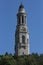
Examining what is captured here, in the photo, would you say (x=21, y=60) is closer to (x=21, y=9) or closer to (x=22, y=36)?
(x=22, y=36)

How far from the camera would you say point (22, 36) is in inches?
7475

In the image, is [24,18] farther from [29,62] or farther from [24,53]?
[29,62]

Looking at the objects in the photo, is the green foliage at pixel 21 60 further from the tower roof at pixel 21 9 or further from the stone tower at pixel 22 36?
the tower roof at pixel 21 9

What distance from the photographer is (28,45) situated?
19088cm

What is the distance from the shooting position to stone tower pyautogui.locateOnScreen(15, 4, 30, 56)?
190m

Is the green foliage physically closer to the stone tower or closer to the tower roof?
the stone tower

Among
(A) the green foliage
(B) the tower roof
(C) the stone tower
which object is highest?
(B) the tower roof

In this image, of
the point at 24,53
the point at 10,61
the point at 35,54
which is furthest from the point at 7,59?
the point at 24,53

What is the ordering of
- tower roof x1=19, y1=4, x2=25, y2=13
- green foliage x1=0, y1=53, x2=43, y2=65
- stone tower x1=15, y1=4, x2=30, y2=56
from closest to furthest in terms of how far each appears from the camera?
1. green foliage x1=0, y1=53, x2=43, y2=65
2. stone tower x1=15, y1=4, x2=30, y2=56
3. tower roof x1=19, y1=4, x2=25, y2=13

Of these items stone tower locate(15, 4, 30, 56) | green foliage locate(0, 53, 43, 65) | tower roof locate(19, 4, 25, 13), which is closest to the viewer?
green foliage locate(0, 53, 43, 65)

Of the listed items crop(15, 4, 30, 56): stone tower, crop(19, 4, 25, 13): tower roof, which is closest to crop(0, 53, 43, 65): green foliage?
crop(15, 4, 30, 56): stone tower

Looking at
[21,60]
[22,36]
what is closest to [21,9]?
[22,36]

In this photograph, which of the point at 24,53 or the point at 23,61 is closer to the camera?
the point at 23,61

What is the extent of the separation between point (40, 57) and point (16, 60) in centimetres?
675
